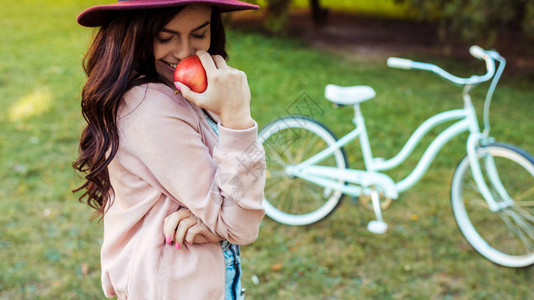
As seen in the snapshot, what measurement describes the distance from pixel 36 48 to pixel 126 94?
8876 millimetres

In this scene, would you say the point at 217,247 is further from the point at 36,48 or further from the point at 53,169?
the point at 36,48

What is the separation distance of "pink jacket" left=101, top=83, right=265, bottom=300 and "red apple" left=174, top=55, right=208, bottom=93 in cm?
8

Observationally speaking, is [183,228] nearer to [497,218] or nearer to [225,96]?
[225,96]

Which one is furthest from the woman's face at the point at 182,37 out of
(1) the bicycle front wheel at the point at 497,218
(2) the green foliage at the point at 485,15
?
(2) the green foliage at the point at 485,15

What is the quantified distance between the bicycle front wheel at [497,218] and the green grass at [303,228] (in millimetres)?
122

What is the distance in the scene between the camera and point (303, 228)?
3.92 m

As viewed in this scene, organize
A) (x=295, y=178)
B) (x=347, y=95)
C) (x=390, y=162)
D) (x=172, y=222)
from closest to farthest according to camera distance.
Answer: (x=172, y=222)
(x=347, y=95)
(x=390, y=162)
(x=295, y=178)

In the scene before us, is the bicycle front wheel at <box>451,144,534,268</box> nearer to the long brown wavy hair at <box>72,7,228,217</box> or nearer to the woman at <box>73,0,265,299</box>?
the woman at <box>73,0,265,299</box>

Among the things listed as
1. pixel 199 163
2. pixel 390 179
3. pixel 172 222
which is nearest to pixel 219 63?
pixel 199 163

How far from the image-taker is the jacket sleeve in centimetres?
135

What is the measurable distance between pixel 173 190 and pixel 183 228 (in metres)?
0.12

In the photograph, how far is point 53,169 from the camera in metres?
4.71

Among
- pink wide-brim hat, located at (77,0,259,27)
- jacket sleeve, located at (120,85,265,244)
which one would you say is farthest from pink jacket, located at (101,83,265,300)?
pink wide-brim hat, located at (77,0,259,27)

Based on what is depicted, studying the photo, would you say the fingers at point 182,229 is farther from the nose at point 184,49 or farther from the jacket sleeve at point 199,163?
the nose at point 184,49
